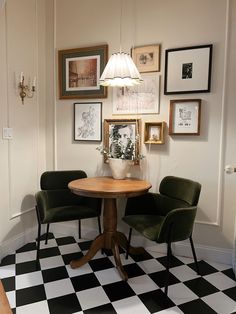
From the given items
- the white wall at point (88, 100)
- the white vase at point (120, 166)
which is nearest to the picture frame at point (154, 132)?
the white wall at point (88, 100)

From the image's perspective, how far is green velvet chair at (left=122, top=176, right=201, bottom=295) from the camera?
6.60ft

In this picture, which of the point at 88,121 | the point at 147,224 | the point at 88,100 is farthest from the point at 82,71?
the point at 147,224

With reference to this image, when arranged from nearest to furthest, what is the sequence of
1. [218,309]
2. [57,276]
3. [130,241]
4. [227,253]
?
[218,309], [57,276], [227,253], [130,241]

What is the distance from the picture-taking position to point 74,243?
294cm

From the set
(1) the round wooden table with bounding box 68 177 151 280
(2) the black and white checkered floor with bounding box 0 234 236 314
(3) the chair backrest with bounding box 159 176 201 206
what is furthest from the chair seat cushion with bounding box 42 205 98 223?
(3) the chair backrest with bounding box 159 176 201 206

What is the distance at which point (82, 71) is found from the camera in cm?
293

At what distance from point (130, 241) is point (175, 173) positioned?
85 centimetres

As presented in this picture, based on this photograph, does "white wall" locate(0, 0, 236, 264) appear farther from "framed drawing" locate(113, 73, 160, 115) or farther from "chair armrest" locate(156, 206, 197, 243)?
"chair armrest" locate(156, 206, 197, 243)

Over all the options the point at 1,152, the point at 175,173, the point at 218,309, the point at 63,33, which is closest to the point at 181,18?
the point at 63,33

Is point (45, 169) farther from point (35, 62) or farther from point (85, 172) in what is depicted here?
point (35, 62)

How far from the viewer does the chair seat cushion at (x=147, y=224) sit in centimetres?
212

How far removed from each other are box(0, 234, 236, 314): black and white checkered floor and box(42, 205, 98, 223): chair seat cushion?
42 centimetres

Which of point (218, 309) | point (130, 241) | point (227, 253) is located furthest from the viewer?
point (130, 241)

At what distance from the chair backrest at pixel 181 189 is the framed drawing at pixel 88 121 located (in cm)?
88
